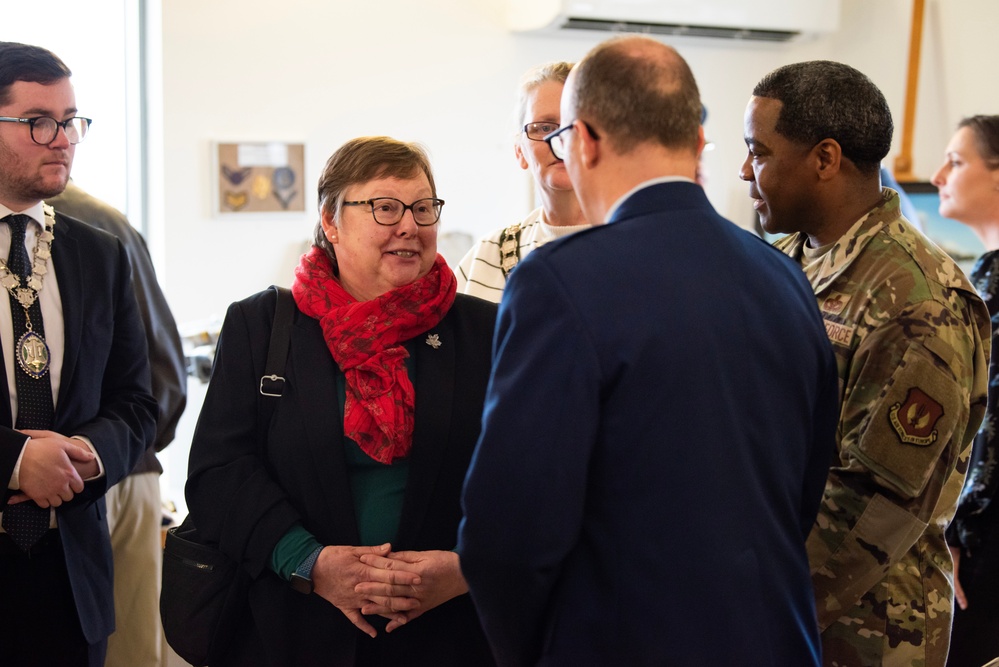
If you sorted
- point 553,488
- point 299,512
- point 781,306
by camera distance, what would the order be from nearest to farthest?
point 553,488 → point 781,306 → point 299,512

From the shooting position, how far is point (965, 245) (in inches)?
199

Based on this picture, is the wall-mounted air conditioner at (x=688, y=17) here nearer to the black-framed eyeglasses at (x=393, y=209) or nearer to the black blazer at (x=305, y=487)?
the black-framed eyeglasses at (x=393, y=209)

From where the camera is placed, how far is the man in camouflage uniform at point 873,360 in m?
1.62

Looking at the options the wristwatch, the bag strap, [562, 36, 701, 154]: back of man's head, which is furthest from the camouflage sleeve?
the bag strap

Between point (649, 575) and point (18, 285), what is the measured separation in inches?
58.9

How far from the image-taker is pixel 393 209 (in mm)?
1869

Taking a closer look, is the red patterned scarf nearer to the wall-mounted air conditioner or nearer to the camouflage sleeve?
the camouflage sleeve

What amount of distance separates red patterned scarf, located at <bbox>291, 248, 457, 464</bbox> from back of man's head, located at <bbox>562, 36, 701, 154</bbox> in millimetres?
638

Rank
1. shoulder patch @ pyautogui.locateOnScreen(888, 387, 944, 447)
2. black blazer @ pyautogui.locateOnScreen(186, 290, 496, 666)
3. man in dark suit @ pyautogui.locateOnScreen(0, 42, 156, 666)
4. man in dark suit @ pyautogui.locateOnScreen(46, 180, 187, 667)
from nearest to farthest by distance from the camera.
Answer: shoulder patch @ pyautogui.locateOnScreen(888, 387, 944, 447) < black blazer @ pyautogui.locateOnScreen(186, 290, 496, 666) < man in dark suit @ pyautogui.locateOnScreen(0, 42, 156, 666) < man in dark suit @ pyautogui.locateOnScreen(46, 180, 187, 667)

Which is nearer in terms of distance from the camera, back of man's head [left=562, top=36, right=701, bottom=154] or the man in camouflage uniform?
back of man's head [left=562, top=36, right=701, bottom=154]

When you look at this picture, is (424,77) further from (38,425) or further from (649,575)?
(649,575)

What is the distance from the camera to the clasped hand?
1664 mm

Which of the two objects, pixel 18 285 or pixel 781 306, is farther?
pixel 18 285

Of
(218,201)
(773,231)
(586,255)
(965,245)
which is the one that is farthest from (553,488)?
(965,245)
